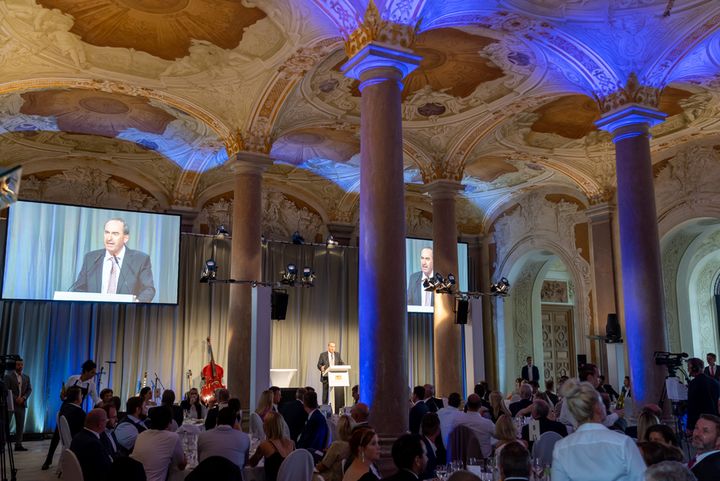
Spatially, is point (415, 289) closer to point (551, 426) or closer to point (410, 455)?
point (551, 426)

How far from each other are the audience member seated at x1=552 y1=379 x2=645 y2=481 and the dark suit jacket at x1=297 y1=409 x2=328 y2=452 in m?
3.68

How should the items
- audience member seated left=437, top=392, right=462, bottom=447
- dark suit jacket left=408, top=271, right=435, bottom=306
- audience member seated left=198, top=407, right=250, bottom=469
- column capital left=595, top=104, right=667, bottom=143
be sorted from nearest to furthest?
audience member seated left=198, top=407, right=250, bottom=469 < audience member seated left=437, top=392, right=462, bottom=447 < column capital left=595, top=104, right=667, bottom=143 < dark suit jacket left=408, top=271, right=435, bottom=306

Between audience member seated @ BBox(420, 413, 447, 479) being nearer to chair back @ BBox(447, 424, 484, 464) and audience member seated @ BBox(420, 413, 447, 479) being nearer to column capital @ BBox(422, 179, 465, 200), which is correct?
chair back @ BBox(447, 424, 484, 464)

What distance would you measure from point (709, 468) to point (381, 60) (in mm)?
5695

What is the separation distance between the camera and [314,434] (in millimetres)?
6719

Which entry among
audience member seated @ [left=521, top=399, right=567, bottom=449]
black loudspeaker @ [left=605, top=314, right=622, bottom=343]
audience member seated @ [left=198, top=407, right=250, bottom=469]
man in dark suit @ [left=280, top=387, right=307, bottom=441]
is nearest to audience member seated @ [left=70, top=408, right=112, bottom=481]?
audience member seated @ [left=198, top=407, right=250, bottom=469]

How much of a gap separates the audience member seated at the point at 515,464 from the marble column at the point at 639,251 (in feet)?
22.6

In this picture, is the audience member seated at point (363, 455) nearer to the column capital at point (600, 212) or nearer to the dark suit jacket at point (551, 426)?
the dark suit jacket at point (551, 426)

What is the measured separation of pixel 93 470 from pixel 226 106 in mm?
8330

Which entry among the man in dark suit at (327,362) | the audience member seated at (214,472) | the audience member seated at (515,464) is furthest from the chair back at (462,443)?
the man in dark suit at (327,362)

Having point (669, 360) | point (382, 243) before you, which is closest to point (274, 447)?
point (382, 243)

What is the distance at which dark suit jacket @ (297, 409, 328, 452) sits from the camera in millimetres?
6691

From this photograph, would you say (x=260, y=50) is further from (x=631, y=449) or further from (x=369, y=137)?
(x=631, y=449)

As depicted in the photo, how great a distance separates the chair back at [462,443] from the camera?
6.61 meters
